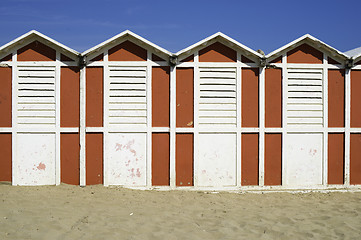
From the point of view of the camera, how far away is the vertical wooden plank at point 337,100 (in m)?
8.13

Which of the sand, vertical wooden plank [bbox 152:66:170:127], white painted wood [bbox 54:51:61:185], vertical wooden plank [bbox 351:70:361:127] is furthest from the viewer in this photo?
vertical wooden plank [bbox 351:70:361:127]

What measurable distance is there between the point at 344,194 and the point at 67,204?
638cm

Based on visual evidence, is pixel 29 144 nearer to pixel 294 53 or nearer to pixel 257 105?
pixel 257 105

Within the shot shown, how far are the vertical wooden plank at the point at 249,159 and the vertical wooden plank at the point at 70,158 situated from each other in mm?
3984

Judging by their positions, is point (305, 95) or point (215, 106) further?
point (305, 95)

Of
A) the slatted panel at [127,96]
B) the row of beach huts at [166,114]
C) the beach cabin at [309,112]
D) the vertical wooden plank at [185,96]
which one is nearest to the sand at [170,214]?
the row of beach huts at [166,114]

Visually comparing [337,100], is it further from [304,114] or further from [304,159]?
[304,159]

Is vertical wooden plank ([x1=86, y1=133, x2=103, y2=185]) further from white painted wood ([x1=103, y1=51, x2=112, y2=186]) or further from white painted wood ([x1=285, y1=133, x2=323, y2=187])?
white painted wood ([x1=285, y1=133, x2=323, y2=187])

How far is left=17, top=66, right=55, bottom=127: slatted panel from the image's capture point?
7730 mm

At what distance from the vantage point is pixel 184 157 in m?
7.85

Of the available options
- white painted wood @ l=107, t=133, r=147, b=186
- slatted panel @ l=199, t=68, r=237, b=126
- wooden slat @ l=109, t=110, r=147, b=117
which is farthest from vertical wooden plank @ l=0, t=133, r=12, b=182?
slatted panel @ l=199, t=68, r=237, b=126

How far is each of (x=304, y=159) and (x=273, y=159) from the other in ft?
2.58

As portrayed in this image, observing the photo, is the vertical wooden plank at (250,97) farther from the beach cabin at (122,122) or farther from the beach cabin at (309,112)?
the beach cabin at (122,122)

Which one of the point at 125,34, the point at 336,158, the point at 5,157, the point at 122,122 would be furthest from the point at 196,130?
the point at 5,157
